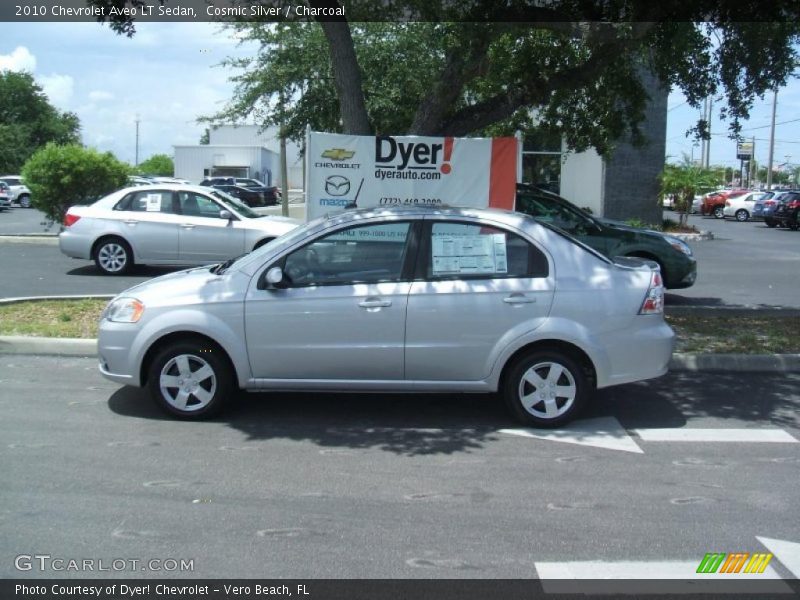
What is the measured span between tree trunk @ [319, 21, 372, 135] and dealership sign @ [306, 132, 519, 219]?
0.85 feet

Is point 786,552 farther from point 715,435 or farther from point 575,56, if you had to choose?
point 575,56

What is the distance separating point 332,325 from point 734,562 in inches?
125

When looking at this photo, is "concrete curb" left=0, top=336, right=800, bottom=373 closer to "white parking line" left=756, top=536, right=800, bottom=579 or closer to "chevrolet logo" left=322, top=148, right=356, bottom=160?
"chevrolet logo" left=322, top=148, right=356, bottom=160

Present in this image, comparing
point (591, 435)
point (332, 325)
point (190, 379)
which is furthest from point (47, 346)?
point (591, 435)

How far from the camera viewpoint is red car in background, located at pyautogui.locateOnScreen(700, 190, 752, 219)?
4294 cm

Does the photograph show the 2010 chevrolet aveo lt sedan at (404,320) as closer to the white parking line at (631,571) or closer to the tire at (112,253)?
the white parking line at (631,571)

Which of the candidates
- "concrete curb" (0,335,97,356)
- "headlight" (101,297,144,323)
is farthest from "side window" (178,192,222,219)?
"headlight" (101,297,144,323)

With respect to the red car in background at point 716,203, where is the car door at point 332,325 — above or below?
below

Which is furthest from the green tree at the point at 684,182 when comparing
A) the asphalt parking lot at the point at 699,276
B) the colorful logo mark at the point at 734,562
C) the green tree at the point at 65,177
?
the colorful logo mark at the point at 734,562

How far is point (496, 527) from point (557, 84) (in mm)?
6444

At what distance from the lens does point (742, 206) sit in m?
40.0

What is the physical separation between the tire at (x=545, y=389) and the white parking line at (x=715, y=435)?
576 mm

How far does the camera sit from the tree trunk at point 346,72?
912 cm

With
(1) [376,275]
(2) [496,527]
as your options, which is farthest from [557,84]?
(2) [496,527]
